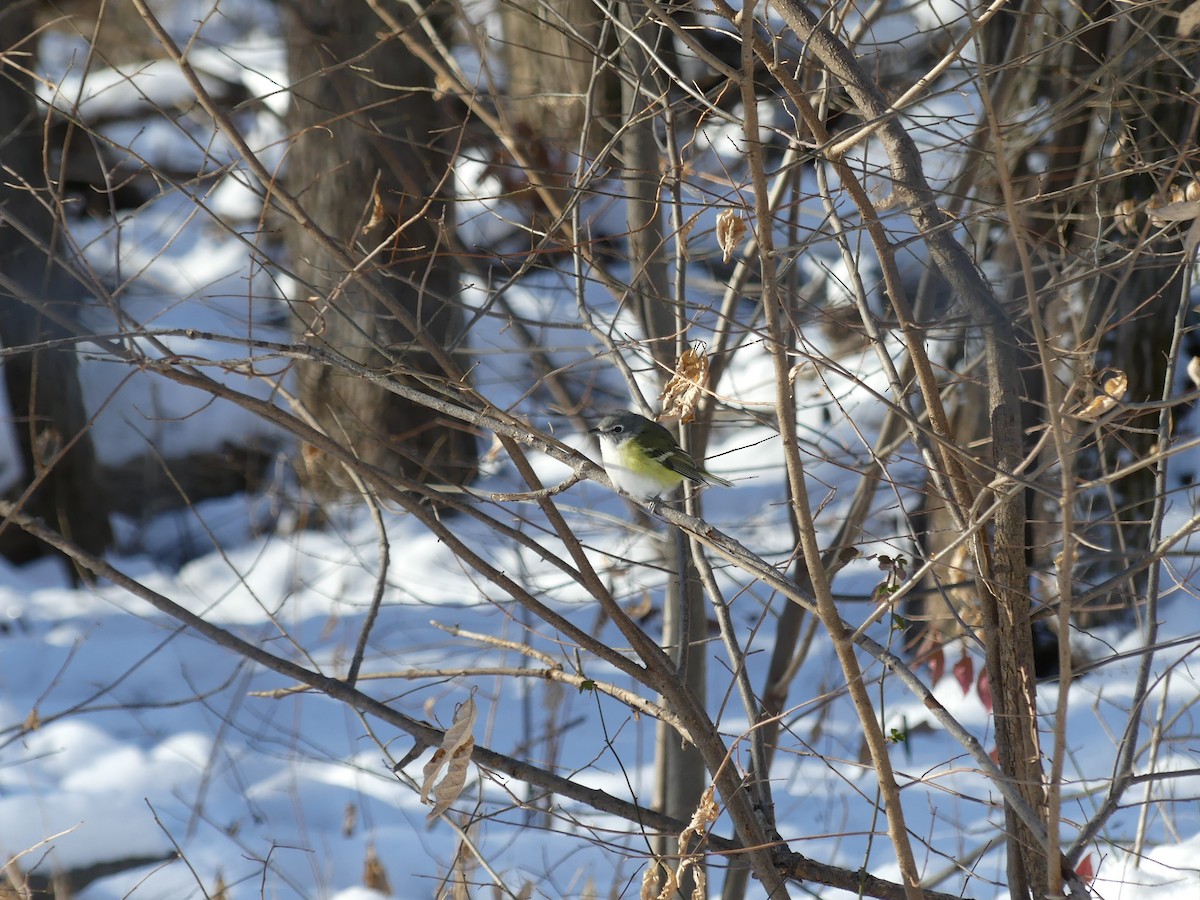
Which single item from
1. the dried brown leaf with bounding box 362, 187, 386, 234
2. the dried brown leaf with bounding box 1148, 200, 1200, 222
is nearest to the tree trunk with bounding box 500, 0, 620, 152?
the dried brown leaf with bounding box 362, 187, 386, 234

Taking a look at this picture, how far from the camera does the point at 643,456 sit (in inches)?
147

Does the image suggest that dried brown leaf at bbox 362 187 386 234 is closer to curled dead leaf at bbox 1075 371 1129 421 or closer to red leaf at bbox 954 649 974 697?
curled dead leaf at bbox 1075 371 1129 421

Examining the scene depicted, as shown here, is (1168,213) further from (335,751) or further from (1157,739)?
(335,751)

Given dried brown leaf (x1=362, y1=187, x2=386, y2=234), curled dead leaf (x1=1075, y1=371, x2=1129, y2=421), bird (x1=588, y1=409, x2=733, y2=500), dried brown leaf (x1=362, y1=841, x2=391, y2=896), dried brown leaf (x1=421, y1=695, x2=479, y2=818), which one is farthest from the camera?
dried brown leaf (x1=362, y1=841, x2=391, y2=896)

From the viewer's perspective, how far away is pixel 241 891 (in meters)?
4.66

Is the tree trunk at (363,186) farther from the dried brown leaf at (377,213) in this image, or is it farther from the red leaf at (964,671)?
the red leaf at (964,671)

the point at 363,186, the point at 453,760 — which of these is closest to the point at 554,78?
the point at 363,186

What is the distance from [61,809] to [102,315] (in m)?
3.34

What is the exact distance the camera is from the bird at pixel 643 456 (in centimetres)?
358

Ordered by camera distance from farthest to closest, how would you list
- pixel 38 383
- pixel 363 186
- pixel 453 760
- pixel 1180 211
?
1. pixel 38 383
2. pixel 363 186
3. pixel 453 760
4. pixel 1180 211

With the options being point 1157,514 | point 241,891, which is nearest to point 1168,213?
point 1157,514

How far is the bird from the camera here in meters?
3.58

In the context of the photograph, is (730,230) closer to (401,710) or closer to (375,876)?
(375,876)

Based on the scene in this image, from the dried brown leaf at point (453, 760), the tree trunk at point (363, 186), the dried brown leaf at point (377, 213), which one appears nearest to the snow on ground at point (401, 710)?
the tree trunk at point (363, 186)
